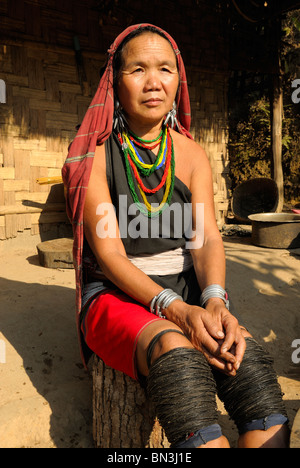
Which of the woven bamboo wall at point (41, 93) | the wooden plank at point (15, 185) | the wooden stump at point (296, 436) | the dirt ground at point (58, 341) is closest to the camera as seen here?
the wooden stump at point (296, 436)

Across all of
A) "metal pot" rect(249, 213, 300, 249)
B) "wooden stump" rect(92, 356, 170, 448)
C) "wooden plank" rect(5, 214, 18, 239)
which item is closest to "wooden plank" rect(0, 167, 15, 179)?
"wooden plank" rect(5, 214, 18, 239)

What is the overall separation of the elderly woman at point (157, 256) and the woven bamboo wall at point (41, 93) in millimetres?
3922

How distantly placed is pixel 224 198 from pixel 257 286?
12.3 feet

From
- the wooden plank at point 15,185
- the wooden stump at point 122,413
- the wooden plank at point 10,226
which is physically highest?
the wooden plank at point 15,185

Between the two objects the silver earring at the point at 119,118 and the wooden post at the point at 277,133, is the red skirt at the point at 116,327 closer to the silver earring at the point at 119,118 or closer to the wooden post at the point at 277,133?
the silver earring at the point at 119,118

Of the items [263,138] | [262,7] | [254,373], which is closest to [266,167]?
[263,138]

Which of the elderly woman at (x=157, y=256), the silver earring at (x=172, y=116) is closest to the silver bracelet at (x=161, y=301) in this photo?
the elderly woman at (x=157, y=256)

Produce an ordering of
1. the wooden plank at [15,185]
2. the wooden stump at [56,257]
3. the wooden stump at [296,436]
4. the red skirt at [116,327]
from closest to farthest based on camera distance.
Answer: the wooden stump at [296,436], the red skirt at [116,327], the wooden stump at [56,257], the wooden plank at [15,185]

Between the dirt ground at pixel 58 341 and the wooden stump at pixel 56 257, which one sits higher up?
Answer: the wooden stump at pixel 56 257

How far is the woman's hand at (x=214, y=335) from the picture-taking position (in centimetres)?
154

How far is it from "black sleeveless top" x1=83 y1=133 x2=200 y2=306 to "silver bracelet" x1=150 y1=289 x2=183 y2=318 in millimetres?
235

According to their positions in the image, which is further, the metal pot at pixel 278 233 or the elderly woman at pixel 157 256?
the metal pot at pixel 278 233

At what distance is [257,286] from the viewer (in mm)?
4309
